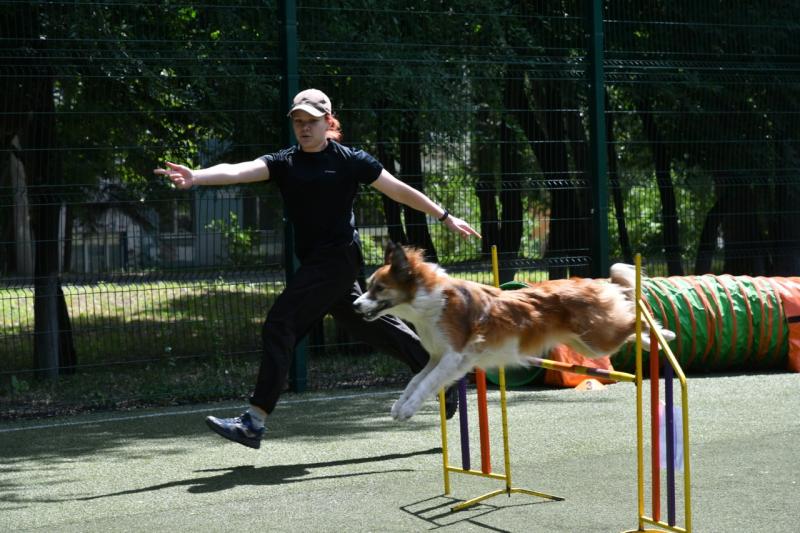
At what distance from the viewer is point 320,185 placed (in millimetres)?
6477

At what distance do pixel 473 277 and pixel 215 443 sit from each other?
4132 millimetres

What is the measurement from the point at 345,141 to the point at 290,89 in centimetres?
112

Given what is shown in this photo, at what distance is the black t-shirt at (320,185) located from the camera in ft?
21.3

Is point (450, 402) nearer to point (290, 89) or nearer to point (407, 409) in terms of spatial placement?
point (407, 409)

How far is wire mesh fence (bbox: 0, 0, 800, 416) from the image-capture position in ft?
32.4

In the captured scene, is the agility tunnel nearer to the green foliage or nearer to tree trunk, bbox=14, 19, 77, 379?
the green foliage

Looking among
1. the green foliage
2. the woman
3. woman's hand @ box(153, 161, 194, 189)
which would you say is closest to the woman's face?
the woman

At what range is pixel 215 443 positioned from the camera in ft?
24.7

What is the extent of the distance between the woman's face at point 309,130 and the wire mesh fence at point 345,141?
3.33m

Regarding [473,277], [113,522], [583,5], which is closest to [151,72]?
Answer: [473,277]

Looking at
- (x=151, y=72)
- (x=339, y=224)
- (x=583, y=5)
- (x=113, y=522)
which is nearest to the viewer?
(x=113, y=522)

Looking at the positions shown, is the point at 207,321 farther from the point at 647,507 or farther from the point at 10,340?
the point at 647,507

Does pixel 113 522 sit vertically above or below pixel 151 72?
below

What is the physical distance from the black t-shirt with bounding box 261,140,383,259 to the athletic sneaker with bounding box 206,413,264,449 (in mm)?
1098
